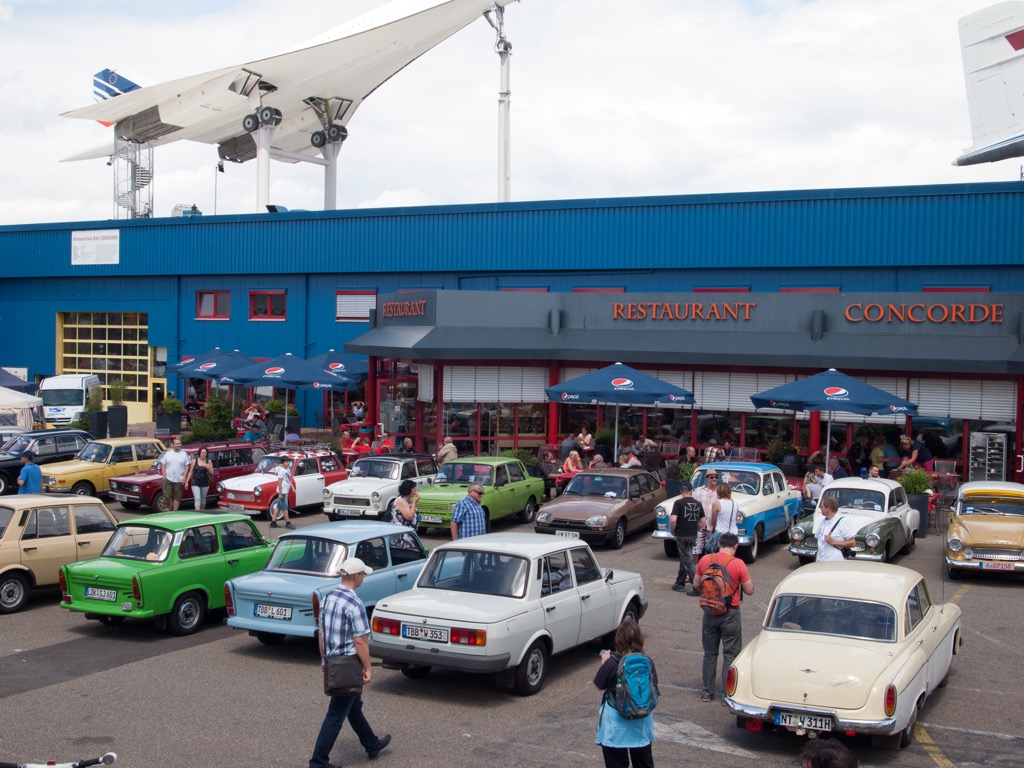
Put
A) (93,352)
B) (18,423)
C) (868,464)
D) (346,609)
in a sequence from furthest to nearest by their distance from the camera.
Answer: (93,352)
(18,423)
(868,464)
(346,609)

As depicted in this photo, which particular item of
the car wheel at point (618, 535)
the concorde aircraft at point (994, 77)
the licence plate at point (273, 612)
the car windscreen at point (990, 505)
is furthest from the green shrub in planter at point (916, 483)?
the licence plate at point (273, 612)

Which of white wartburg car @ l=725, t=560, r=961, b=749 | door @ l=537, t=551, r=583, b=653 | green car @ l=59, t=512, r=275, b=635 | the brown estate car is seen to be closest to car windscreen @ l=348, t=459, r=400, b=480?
the brown estate car

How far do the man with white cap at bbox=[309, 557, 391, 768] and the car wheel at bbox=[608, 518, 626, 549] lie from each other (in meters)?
9.94

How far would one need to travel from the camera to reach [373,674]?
10.5 m

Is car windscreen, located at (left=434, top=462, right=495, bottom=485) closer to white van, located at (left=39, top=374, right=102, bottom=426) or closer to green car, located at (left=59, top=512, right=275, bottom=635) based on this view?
green car, located at (left=59, top=512, right=275, bottom=635)

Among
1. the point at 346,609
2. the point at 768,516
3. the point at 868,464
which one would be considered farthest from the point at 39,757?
the point at 868,464

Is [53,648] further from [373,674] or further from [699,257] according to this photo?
[699,257]

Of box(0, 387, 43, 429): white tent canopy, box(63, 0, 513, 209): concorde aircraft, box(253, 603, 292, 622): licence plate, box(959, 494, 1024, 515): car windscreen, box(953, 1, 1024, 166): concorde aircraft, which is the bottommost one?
box(253, 603, 292, 622): licence plate

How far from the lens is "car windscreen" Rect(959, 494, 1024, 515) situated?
16.1 m

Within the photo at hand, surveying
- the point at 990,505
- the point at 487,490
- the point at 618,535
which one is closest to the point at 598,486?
the point at 618,535

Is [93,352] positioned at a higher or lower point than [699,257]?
lower

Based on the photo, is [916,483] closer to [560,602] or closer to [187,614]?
[560,602]

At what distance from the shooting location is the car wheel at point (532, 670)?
31.3 feet

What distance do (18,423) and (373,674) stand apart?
79.3 feet
